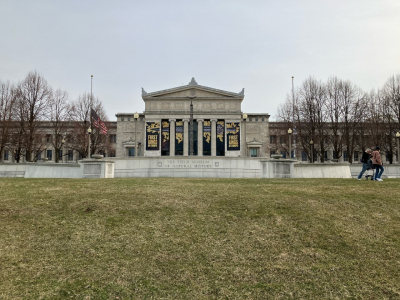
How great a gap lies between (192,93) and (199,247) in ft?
188

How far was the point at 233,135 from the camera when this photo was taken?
196 ft

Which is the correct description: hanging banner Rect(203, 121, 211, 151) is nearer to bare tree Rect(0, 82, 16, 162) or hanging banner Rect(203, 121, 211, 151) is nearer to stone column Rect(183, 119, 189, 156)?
stone column Rect(183, 119, 189, 156)

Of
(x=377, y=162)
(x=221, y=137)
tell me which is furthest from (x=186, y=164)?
(x=221, y=137)

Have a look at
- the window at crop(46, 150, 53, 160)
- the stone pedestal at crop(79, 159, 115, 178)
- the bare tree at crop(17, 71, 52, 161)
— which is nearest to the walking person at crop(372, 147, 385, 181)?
the stone pedestal at crop(79, 159, 115, 178)

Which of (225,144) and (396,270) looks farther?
(225,144)

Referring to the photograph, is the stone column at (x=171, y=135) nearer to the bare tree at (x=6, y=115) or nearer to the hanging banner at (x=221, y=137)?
the hanging banner at (x=221, y=137)

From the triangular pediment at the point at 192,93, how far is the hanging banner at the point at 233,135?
6.69 metres

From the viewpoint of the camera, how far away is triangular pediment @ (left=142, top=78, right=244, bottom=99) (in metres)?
62.0

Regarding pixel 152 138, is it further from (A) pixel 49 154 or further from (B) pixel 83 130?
(A) pixel 49 154

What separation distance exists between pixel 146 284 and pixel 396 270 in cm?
524

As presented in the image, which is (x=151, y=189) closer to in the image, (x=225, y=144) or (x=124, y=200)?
(x=124, y=200)

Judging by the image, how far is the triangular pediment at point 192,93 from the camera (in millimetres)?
62041

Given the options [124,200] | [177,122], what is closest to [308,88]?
[177,122]

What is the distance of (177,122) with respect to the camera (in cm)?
6253
